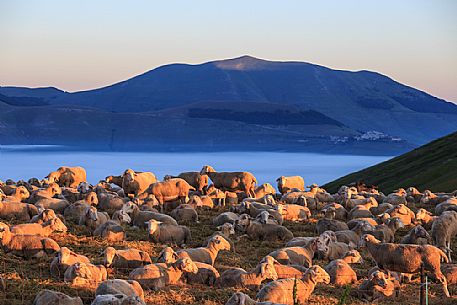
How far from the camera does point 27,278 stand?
15656 millimetres

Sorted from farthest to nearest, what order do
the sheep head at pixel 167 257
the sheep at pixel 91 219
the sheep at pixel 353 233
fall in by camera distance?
the sheep at pixel 91 219
the sheep at pixel 353 233
the sheep head at pixel 167 257

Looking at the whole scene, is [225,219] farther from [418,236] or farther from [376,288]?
[376,288]

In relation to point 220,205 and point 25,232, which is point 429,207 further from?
point 25,232

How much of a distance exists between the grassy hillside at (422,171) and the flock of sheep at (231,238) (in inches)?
1066

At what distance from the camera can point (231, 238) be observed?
22.0 m

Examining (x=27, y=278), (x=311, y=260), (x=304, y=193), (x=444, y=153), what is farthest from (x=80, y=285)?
(x=444, y=153)

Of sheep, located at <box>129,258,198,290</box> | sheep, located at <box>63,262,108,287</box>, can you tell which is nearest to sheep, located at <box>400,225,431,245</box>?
sheep, located at <box>129,258,198,290</box>

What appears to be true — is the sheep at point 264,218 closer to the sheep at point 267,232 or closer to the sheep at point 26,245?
the sheep at point 267,232

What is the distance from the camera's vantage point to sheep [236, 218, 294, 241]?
22.2m

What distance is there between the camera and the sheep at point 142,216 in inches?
887

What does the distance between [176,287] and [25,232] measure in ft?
17.5

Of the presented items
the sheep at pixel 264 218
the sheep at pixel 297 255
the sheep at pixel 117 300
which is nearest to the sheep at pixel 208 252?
the sheep at pixel 297 255

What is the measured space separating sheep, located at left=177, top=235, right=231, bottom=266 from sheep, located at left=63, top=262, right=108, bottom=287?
2001mm

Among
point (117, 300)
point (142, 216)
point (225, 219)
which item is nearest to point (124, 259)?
point (117, 300)
